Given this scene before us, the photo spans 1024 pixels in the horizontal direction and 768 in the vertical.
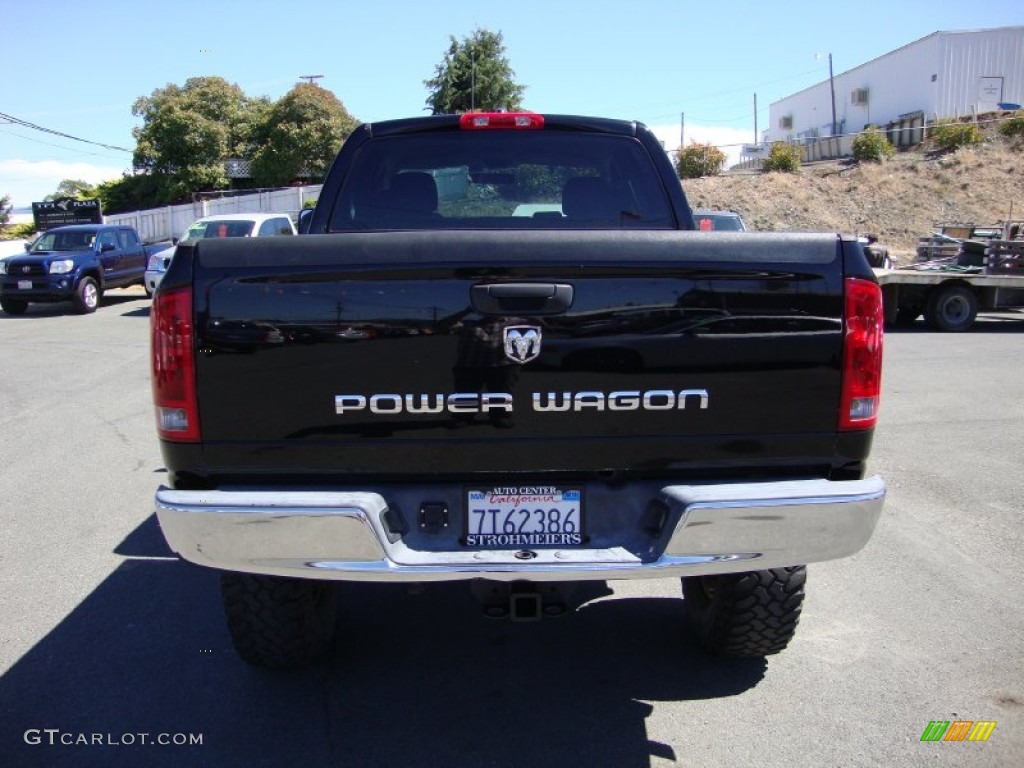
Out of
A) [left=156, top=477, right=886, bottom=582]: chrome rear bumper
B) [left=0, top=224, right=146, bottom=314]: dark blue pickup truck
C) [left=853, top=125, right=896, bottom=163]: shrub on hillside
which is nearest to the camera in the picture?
[left=156, top=477, right=886, bottom=582]: chrome rear bumper

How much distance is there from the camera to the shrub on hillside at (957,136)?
3469cm

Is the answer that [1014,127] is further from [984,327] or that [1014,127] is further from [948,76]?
[984,327]

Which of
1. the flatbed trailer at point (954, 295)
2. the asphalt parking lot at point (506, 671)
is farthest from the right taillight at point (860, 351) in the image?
the flatbed trailer at point (954, 295)

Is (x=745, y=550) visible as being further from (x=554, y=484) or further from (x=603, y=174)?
(x=603, y=174)

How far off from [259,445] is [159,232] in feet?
113

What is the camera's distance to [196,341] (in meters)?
2.79

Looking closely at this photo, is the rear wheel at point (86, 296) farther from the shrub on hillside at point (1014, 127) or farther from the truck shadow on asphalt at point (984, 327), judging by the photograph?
the shrub on hillside at point (1014, 127)

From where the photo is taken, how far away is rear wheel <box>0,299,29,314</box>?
18.1m

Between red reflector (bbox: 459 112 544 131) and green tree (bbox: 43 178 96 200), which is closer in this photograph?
red reflector (bbox: 459 112 544 131)

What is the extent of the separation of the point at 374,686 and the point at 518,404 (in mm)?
1462

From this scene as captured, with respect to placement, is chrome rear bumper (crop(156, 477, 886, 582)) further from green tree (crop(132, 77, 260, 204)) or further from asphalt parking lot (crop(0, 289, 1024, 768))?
green tree (crop(132, 77, 260, 204))

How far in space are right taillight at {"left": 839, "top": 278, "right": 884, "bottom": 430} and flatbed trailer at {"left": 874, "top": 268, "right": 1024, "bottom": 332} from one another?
13090mm

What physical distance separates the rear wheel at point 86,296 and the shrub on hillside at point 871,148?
28484 millimetres

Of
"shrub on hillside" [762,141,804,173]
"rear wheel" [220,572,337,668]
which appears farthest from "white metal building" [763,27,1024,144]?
"rear wheel" [220,572,337,668]
